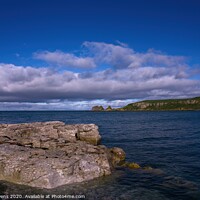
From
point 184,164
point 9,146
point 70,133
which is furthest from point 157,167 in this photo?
point 9,146

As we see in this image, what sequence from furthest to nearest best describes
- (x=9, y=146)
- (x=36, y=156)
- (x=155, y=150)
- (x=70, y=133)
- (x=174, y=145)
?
(x=174, y=145) < (x=155, y=150) < (x=70, y=133) < (x=9, y=146) < (x=36, y=156)

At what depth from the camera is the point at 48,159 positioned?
18.1 m

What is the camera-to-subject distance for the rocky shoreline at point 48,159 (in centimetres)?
1692

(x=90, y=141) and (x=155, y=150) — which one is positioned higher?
(x=90, y=141)

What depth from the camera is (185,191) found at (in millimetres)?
15805

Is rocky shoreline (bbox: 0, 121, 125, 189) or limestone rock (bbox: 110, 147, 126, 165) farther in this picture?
limestone rock (bbox: 110, 147, 126, 165)

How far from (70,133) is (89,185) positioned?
34.0ft

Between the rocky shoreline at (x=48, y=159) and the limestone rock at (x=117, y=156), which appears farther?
the limestone rock at (x=117, y=156)

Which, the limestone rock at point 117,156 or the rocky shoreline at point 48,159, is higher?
the rocky shoreline at point 48,159

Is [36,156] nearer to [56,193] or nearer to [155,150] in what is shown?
[56,193]

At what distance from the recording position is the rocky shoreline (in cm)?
1692

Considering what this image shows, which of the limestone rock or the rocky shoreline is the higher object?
the rocky shoreline

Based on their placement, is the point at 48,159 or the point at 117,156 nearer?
the point at 48,159

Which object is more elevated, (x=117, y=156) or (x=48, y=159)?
(x=48, y=159)
